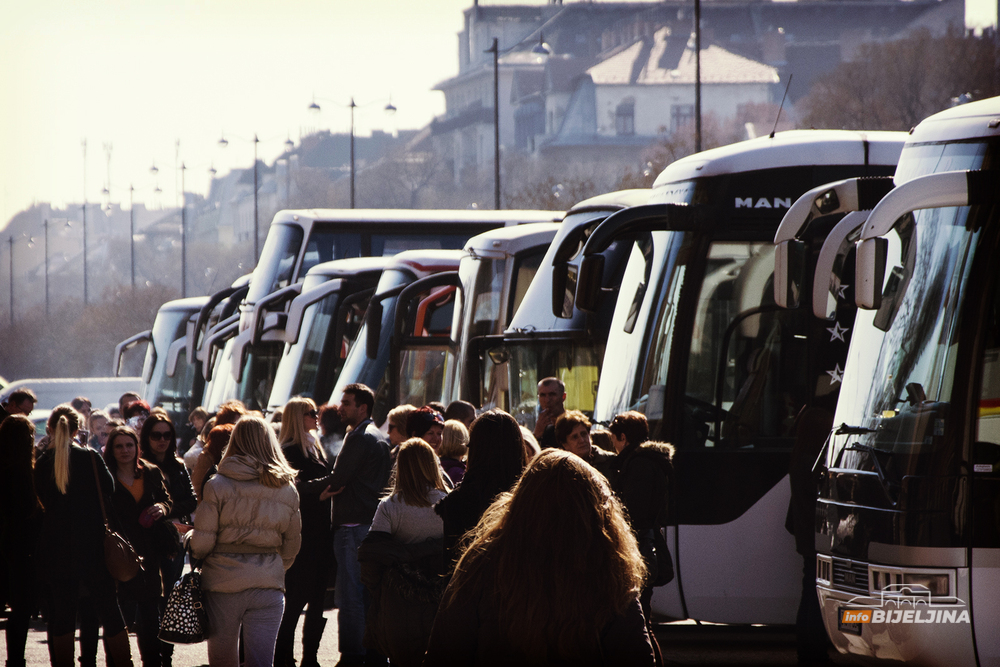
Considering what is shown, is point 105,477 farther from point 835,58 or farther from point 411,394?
point 835,58

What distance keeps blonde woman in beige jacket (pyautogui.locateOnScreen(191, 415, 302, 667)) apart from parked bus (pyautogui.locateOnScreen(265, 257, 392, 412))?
38.5 ft

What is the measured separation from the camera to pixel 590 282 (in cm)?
916

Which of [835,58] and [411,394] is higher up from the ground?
[835,58]

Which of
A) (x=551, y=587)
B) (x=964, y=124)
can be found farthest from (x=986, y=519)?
(x=551, y=587)

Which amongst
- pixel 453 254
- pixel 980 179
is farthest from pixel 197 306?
pixel 980 179

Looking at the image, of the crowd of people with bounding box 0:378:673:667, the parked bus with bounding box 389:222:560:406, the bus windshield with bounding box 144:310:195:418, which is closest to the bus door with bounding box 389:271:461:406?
the parked bus with bounding box 389:222:560:406

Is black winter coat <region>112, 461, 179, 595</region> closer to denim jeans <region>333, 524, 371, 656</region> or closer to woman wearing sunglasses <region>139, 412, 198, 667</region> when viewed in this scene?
woman wearing sunglasses <region>139, 412, 198, 667</region>

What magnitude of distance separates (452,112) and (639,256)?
121146 mm

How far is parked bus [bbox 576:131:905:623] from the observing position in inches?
354

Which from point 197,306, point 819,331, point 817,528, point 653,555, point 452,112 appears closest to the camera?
point 817,528

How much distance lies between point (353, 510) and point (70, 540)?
77.0 inches

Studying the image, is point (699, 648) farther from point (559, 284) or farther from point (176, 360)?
point (176, 360)

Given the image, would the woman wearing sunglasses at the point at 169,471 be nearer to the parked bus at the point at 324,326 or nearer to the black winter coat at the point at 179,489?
the black winter coat at the point at 179,489

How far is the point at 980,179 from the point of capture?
618 centimetres
